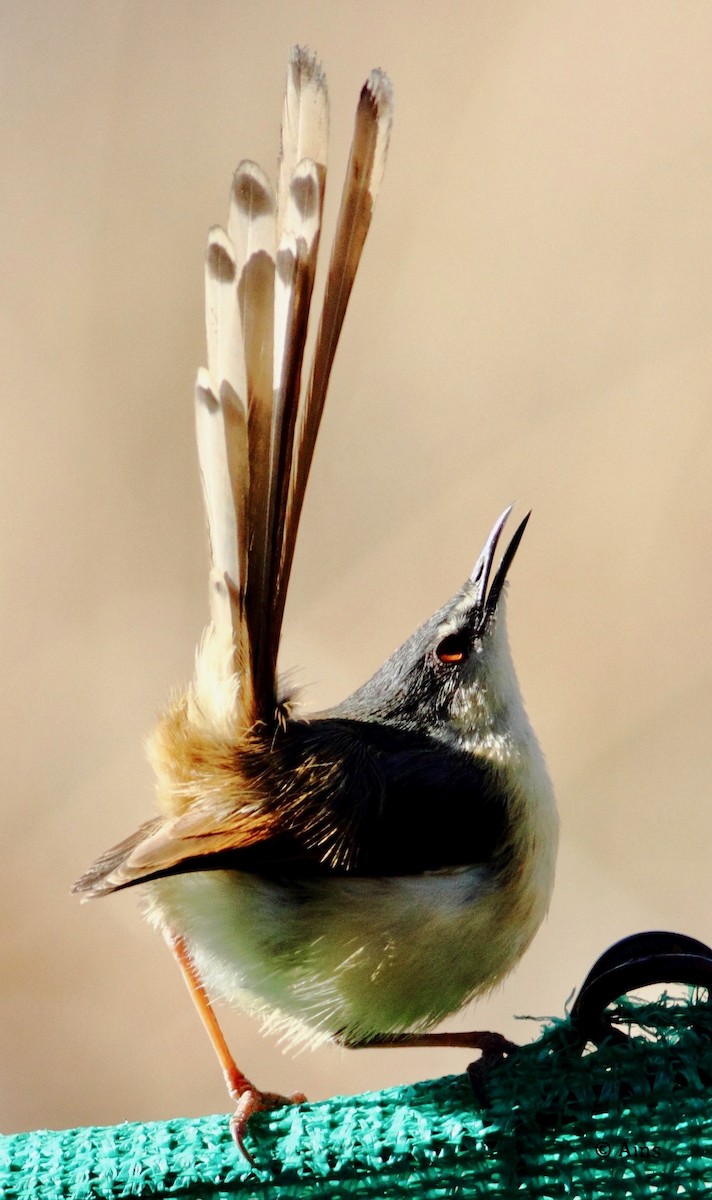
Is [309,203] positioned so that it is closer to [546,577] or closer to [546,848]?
[546,848]

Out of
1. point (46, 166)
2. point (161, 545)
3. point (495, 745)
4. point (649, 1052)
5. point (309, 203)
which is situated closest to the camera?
point (649, 1052)

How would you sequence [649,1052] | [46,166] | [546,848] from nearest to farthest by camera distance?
[649,1052], [546,848], [46,166]

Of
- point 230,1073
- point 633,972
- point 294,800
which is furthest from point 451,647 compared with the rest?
point 633,972

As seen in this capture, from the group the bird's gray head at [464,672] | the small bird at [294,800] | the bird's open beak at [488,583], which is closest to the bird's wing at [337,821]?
the small bird at [294,800]

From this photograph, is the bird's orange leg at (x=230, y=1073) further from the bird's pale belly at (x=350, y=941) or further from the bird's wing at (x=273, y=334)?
the bird's wing at (x=273, y=334)

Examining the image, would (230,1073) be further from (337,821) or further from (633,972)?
(633,972)

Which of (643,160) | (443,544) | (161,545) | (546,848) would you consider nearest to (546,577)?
(443,544)
